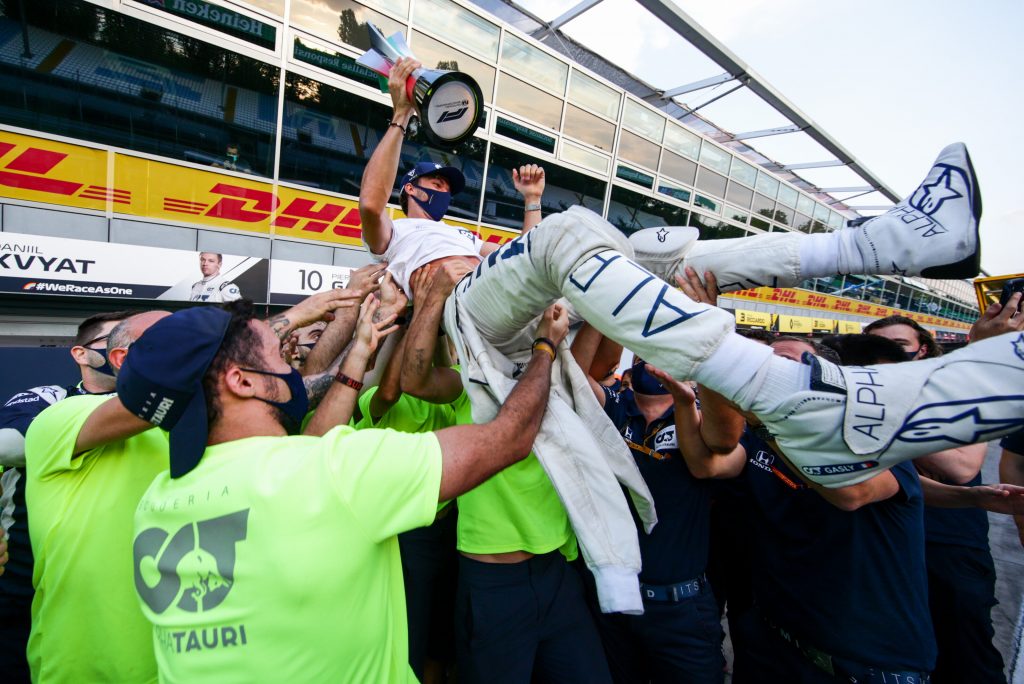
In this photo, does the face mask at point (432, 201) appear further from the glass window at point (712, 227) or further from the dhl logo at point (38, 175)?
the glass window at point (712, 227)

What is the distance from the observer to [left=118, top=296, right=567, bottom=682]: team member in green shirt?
43.4 inches

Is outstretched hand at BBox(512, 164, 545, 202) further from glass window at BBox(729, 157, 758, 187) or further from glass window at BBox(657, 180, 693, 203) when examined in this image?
glass window at BBox(729, 157, 758, 187)

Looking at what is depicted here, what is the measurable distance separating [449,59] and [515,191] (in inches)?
135

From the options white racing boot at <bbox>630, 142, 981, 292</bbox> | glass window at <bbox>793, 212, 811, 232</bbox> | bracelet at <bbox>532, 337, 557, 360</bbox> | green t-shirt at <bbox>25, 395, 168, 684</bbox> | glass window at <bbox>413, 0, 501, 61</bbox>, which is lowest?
green t-shirt at <bbox>25, 395, 168, 684</bbox>

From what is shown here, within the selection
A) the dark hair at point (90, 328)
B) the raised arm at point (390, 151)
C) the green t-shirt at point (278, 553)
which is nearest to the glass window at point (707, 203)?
the raised arm at point (390, 151)

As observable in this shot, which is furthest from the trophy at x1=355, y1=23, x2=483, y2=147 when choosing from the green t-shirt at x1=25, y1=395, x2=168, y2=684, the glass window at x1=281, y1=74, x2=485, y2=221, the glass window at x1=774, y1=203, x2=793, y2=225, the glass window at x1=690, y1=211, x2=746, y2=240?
the glass window at x1=774, y1=203, x2=793, y2=225

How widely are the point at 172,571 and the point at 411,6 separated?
38.7 ft

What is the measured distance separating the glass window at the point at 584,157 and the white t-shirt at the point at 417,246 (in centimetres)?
1137

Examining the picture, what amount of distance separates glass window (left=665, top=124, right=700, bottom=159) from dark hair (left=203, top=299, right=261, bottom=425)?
57.0 feet

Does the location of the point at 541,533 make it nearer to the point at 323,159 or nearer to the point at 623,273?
the point at 623,273

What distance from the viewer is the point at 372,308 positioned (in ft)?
7.49

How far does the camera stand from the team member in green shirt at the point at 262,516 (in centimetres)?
110

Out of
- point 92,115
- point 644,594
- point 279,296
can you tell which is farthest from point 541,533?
point 92,115

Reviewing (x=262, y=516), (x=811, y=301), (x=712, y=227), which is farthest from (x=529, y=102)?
(x=811, y=301)
